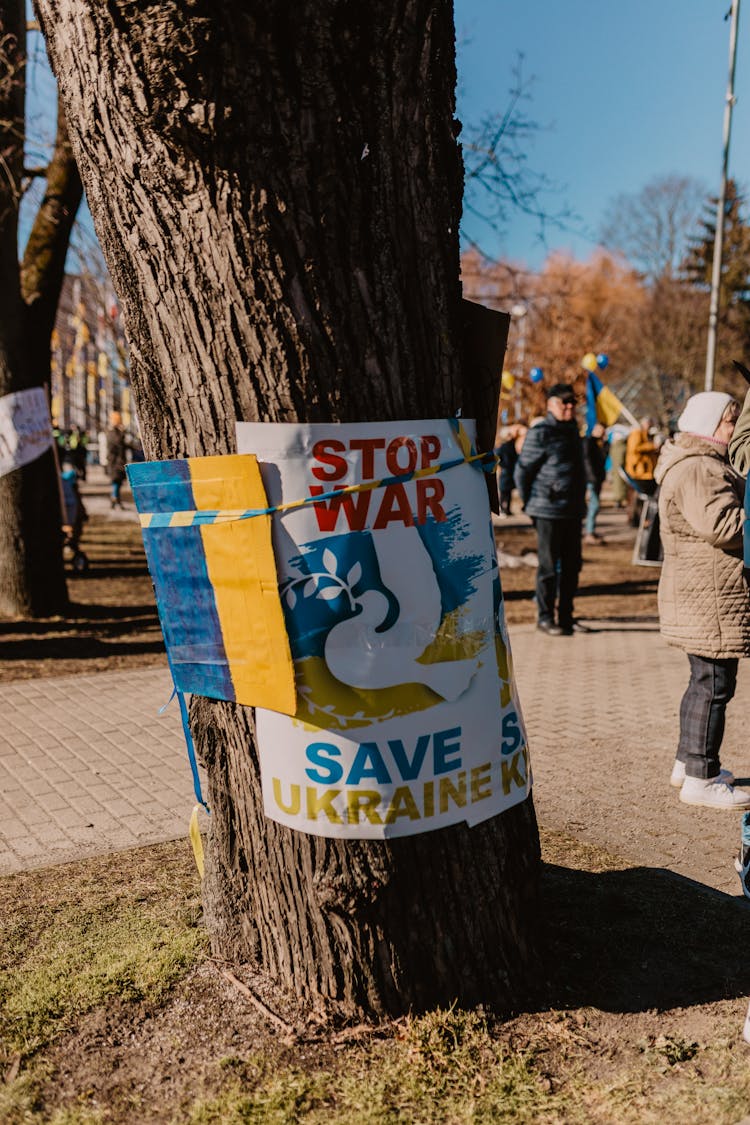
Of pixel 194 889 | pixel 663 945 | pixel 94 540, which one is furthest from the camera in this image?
pixel 94 540

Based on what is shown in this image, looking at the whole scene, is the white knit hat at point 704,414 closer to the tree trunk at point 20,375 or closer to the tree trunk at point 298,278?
the tree trunk at point 298,278

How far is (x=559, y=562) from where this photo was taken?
956 centimetres

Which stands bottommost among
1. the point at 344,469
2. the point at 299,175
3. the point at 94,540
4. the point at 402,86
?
the point at 94,540

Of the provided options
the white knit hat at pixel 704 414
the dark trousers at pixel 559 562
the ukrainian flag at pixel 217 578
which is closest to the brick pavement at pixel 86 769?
the ukrainian flag at pixel 217 578

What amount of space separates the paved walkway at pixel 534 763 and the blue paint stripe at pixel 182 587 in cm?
172

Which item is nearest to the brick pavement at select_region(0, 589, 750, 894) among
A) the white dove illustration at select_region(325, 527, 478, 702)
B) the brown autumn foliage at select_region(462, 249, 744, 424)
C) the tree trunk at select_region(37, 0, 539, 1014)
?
the tree trunk at select_region(37, 0, 539, 1014)

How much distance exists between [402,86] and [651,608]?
9.37 meters

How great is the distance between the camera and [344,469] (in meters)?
2.84

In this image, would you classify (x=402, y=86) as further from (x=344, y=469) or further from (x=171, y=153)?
(x=344, y=469)

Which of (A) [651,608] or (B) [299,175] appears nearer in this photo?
(B) [299,175]

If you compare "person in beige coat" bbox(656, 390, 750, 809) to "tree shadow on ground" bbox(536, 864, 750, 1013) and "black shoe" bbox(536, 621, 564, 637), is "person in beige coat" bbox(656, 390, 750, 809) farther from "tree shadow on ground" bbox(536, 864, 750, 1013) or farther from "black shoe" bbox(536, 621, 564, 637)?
"black shoe" bbox(536, 621, 564, 637)

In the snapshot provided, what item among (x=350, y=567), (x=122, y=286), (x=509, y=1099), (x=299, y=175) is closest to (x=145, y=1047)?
(x=509, y=1099)

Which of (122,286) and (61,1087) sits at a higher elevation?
(122,286)

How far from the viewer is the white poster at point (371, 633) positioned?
2838 mm
